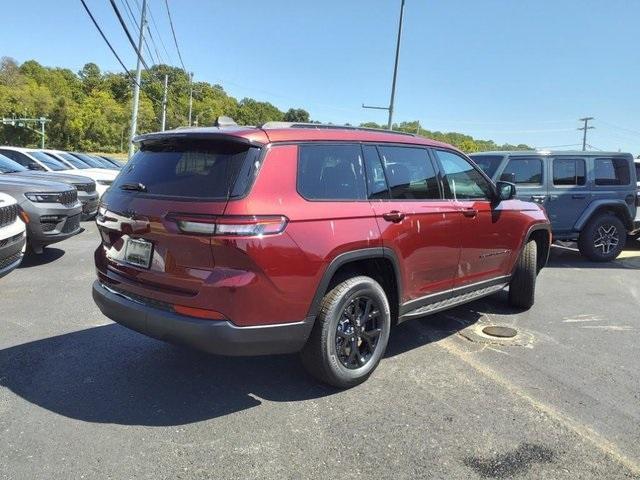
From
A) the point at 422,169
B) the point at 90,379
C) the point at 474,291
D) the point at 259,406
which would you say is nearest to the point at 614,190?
the point at 474,291

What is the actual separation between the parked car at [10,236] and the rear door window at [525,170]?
7.02m

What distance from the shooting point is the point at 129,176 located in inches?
152

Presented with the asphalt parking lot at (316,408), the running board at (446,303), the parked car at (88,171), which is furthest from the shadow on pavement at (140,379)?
the parked car at (88,171)

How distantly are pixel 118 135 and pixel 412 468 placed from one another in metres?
87.5

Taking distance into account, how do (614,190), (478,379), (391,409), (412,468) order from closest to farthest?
(412,468)
(391,409)
(478,379)
(614,190)

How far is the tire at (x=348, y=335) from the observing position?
3.60 metres

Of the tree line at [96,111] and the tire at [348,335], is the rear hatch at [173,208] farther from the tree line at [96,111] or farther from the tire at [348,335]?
the tree line at [96,111]

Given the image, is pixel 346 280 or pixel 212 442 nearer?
pixel 212 442

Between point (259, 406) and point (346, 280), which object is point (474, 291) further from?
point (259, 406)

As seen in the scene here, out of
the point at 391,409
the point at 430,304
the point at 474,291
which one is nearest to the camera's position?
the point at 391,409

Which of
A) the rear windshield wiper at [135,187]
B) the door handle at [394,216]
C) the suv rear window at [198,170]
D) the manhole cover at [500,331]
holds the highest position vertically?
the suv rear window at [198,170]

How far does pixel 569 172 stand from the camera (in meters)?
9.27

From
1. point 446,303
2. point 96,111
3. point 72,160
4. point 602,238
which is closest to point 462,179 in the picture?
point 446,303

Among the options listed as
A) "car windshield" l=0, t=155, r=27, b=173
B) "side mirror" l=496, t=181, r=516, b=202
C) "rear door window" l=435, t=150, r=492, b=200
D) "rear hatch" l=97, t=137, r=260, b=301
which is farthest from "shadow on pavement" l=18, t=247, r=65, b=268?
"side mirror" l=496, t=181, r=516, b=202
